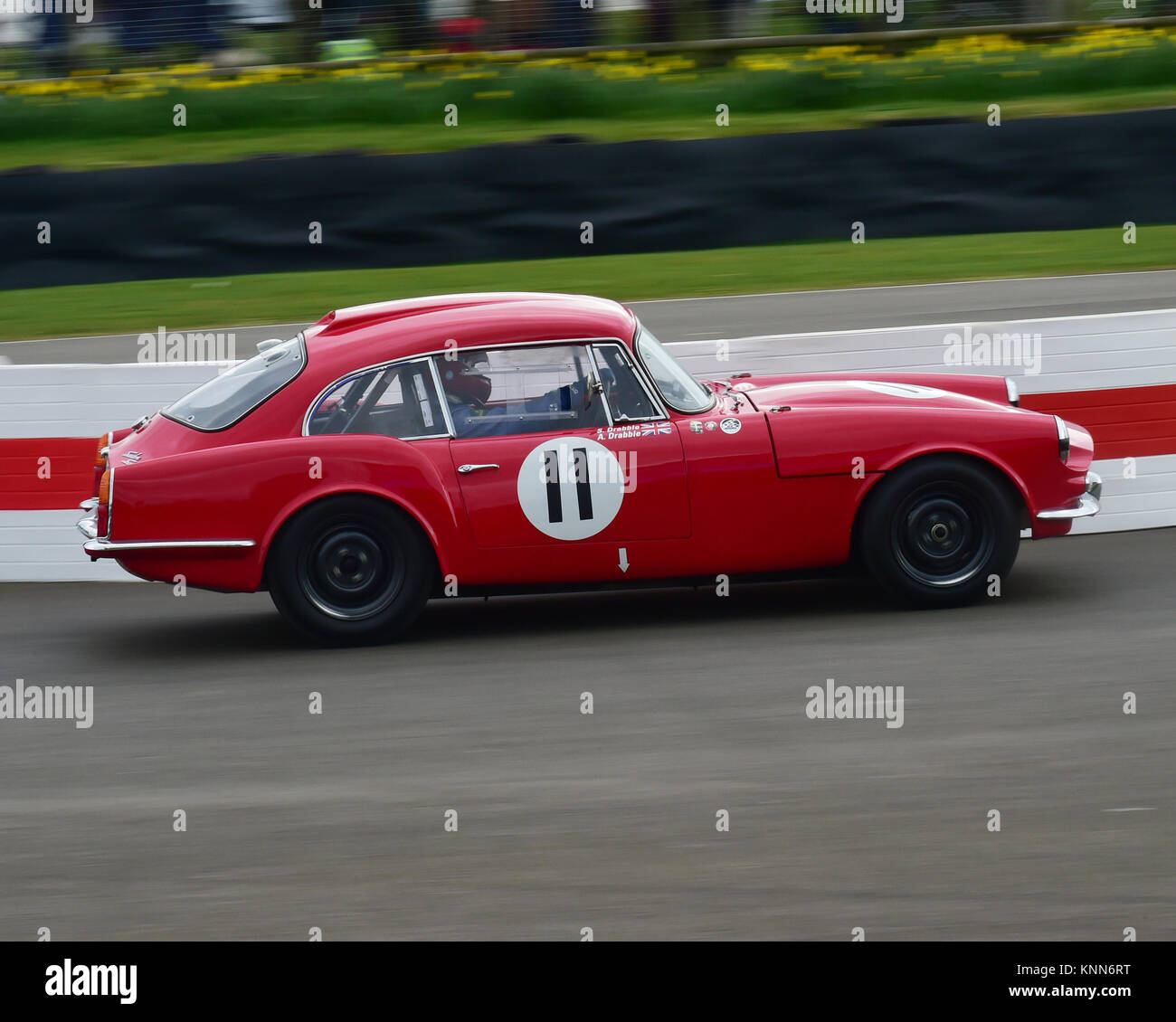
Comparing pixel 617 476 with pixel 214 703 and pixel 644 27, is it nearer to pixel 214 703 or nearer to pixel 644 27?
pixel 214 703

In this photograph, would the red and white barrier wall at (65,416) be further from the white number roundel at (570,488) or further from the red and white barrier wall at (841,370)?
the white number roundel at (570,488)

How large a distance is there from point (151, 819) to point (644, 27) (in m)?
13.8

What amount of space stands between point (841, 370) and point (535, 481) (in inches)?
92.3

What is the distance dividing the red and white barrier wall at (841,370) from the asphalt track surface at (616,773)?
80 cm

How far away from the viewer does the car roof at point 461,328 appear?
662 cm

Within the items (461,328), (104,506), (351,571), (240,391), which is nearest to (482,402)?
(461,328)

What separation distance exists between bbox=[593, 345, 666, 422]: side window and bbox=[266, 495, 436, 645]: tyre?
969mm

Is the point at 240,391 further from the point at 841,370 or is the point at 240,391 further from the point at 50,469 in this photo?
the point at 841,370

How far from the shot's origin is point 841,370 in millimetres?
8148

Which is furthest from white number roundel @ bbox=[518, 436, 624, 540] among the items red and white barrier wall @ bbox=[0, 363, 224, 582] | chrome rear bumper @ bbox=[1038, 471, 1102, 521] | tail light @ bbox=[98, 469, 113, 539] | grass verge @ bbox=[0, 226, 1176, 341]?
grass verge @ bbox=[0, 226, 1176, 341]

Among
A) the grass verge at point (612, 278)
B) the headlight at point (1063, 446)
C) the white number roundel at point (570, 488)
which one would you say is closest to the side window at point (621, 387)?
the white number roundel at point (570, 488)

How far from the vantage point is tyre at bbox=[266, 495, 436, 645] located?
21.3 feet

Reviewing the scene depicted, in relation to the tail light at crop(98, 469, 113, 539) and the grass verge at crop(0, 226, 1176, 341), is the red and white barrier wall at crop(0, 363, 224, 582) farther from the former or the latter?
the grass verge at crop(0, 226, 1176, 341)

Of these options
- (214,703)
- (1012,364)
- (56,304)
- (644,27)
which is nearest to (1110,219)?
(644,27)
